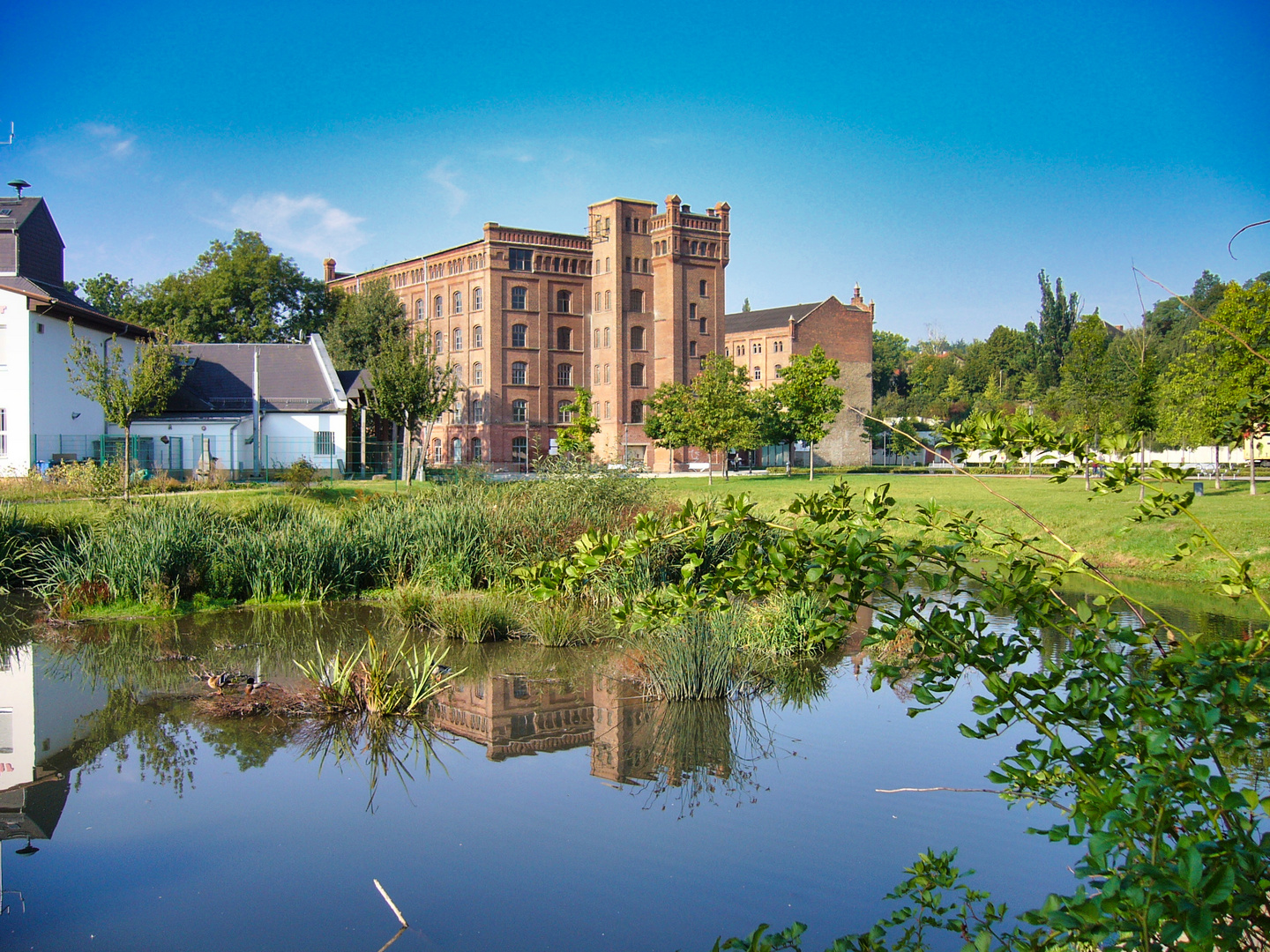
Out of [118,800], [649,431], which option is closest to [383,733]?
[118,800]

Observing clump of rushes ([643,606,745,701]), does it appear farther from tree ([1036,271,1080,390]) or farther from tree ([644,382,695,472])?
tree ([1036,271,1080,390])

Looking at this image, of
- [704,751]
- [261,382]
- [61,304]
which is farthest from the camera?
[261,382]

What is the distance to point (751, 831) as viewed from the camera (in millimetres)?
6148

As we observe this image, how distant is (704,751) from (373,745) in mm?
2828

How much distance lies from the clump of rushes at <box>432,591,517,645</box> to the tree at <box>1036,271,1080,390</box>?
237ft

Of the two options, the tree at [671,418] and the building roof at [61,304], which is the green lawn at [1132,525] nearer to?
the tree at [671,418]

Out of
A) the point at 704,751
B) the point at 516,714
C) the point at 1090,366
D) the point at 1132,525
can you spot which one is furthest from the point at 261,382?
the point at 704,751

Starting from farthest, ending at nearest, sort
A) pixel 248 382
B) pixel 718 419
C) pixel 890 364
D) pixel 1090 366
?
pixel 890 364 → pixel 718 419 → pixel 248 382 → pixel 1090 366

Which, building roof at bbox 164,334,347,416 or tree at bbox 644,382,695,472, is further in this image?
tree at bbox 644,382,695,472

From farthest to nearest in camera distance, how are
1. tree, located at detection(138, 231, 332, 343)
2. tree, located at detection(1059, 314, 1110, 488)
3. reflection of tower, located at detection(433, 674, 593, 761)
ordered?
tree, located at detection(138, 231, 332, 343), tree, located at detection(1059, 314, 1110, 488), reflection of tower, located at detection(433, 674, 593, 761)

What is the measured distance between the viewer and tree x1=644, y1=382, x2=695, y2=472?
4347cm

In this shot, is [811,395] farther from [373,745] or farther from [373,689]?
[373,745]

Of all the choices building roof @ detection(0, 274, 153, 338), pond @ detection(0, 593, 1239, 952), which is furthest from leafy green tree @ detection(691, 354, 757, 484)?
pond @ detection(0, 593, 1239, 952)

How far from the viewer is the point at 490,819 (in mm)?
6359
